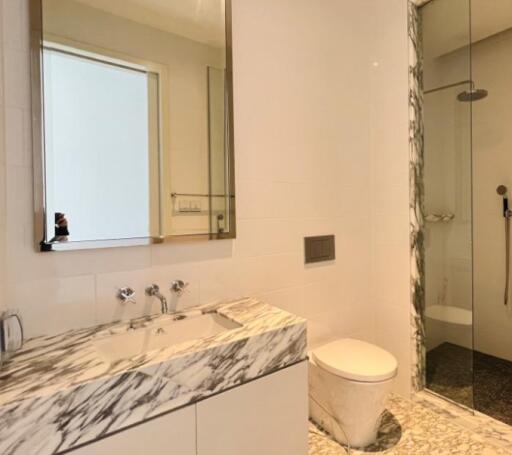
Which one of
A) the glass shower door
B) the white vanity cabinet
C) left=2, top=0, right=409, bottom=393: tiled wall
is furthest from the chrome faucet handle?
the glass shower door

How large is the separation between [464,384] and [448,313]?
0.39m

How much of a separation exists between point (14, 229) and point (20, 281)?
0.17 metres

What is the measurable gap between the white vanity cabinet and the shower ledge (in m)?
1.18

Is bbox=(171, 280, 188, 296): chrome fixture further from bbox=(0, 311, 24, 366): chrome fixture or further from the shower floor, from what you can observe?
the shower floor

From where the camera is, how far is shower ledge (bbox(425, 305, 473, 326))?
75.1 inches

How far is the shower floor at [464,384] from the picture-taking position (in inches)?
70.9

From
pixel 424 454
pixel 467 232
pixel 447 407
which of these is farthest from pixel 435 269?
pixel 424 454

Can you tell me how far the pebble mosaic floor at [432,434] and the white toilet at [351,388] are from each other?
0.22ft

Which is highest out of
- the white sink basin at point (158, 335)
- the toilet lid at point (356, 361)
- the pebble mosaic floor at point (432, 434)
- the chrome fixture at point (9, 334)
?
the chrome fixture at point (9, 334)

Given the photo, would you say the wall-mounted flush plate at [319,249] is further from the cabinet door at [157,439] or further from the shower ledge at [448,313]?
the cabinet door at [157,439]

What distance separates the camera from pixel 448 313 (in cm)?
196

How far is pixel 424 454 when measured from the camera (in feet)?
4.88

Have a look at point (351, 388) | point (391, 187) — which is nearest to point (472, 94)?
point (391, 187)

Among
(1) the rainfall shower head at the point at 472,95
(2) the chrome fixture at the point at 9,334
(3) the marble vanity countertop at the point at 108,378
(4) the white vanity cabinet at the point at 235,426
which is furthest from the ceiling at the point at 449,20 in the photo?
(2) the chrome fixture at the point at 9,334
